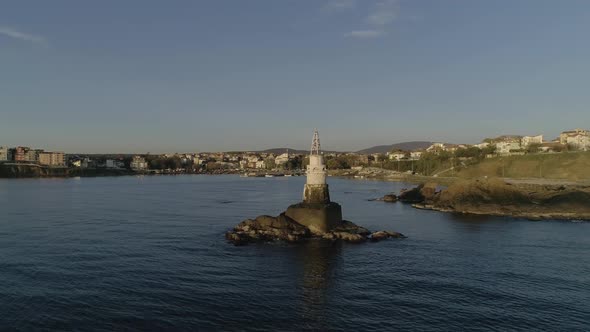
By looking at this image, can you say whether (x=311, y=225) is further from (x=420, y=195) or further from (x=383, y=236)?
(x=420, y=195)

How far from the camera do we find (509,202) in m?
60.3

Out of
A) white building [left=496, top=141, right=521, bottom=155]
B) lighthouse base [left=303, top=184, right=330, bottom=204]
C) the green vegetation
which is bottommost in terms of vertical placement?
lighthouse base [left=303, top=184, right=330, bottom=204]

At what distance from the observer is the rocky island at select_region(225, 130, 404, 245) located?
39.1 metres

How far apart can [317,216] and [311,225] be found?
1.07m

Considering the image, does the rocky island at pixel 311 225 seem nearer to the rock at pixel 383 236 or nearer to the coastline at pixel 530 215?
the rock at pixel 383 236

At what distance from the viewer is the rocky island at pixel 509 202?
56.2 meters

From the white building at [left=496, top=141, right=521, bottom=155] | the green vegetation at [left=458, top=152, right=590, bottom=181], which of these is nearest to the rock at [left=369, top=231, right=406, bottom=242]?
the green vegetation at [left=458, top=152, right=590, bottom=181]

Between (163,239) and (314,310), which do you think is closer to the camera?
(314,310)

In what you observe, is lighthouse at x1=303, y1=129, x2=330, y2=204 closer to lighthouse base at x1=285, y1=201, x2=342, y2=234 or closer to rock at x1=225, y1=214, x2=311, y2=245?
lighthouse base at x1=285, y1=201, x2=342, y2=234

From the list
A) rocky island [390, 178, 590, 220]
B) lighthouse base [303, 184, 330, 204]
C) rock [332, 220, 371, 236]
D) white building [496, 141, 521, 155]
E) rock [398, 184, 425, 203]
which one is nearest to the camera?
rock [332, 220, 371, 236]

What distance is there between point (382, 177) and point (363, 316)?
149099mm

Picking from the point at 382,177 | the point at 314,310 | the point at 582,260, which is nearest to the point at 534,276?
the point at 582,260

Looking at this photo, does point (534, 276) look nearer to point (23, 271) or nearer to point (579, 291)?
point (579, 291)

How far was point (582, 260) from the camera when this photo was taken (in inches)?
1243
